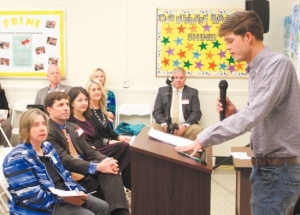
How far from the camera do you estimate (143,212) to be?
2027 millimetres

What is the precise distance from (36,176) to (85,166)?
2.11 ft

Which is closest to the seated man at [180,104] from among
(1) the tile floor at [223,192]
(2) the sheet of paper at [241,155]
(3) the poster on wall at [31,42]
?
(1) the tile floor at [223,192]

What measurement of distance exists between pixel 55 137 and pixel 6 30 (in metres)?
3.10

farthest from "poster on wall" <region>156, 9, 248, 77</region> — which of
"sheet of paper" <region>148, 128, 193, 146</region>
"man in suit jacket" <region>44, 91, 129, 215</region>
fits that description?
"sheet of paper" <region>148, 128, 193, 146</region>

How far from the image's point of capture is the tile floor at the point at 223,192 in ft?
12.6

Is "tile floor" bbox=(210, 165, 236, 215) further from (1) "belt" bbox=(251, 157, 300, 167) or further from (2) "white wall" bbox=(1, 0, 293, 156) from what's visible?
(1) "belt" bbox=(251, 157, 300, 167)

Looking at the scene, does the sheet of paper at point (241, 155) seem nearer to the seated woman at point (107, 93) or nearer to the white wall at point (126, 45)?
the white wall at point (126, 45)

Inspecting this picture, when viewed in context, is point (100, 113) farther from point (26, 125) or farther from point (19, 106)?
point (19, 106)

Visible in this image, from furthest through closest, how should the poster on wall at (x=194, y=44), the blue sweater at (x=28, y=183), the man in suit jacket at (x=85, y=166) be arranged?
1. the poster on wall at (x=194, y=44)
2. the man in suit jacket at (x=85, y=166)
3. the blue sweater at (x=28, y=183)

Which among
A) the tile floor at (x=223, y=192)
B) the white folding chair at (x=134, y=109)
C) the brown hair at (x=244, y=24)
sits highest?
the brown hair at (x=244, y=24)

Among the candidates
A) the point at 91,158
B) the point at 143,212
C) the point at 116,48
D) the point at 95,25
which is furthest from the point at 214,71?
the point at 143,212

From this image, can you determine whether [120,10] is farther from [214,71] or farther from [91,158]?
[91,158]

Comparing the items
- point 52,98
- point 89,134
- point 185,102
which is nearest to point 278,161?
point 52,98

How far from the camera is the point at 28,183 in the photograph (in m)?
2.30
